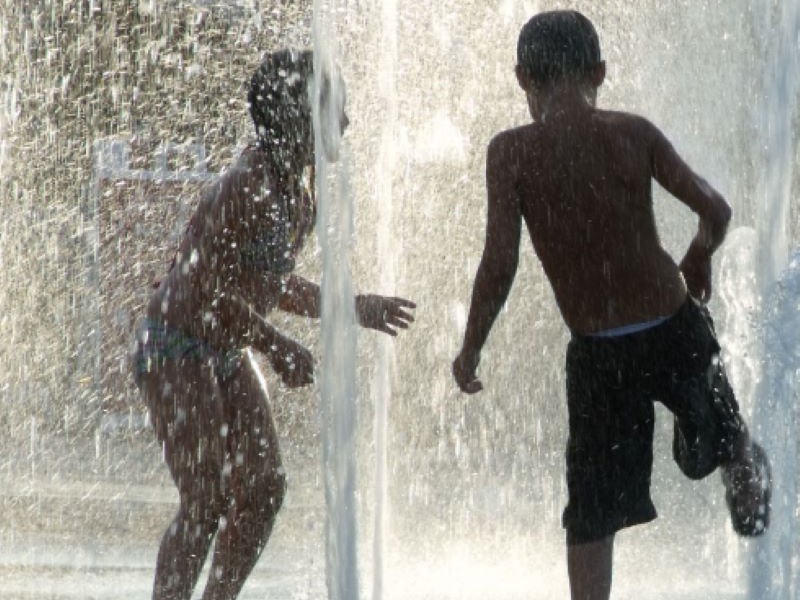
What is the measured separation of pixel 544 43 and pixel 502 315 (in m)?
3.90

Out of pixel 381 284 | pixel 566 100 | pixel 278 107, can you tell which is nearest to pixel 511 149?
pixel 566 100

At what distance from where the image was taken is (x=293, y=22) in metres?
9.11

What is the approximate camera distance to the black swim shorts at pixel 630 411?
9.29 feet

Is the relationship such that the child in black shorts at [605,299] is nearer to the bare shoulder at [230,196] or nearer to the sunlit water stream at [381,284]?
the bare shoulder at [230,196]

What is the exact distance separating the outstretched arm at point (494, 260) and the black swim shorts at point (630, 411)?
174 mm

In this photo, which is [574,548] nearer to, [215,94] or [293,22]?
[293,22]

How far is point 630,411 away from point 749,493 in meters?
0.26

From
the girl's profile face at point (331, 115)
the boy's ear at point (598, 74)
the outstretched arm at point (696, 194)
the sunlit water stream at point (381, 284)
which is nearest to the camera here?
the outstretched arm at point (696, 194)

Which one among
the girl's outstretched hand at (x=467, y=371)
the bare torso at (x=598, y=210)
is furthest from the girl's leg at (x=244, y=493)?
the bare torso at (x=598, y=210)

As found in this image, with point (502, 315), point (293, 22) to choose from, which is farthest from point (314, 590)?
point (293, 22)

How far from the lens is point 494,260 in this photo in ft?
9.21

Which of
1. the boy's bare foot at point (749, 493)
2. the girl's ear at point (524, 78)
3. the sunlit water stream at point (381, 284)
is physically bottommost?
the sunlit water stream at point (381, 284)

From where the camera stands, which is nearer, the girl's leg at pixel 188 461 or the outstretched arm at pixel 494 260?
the outstretched arm at pixel 494 260

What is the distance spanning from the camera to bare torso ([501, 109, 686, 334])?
281 centimetres
